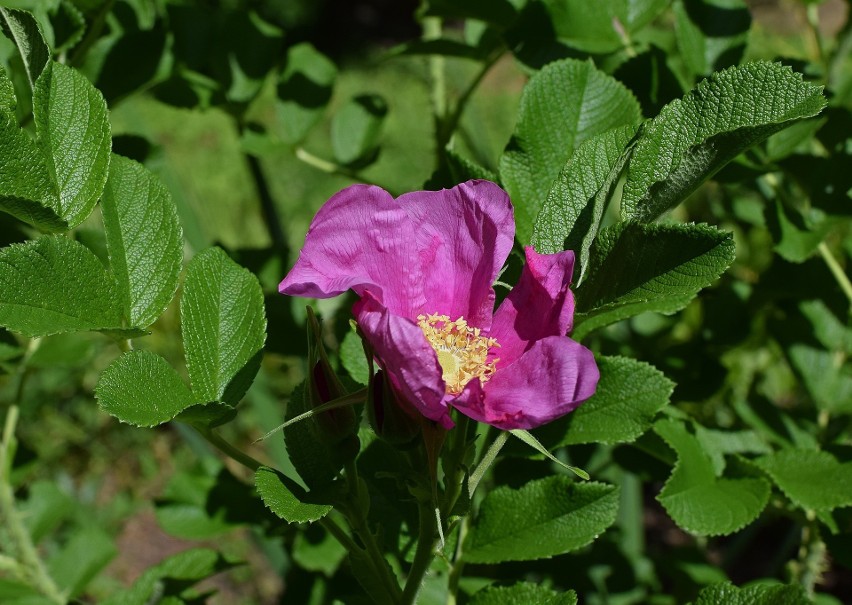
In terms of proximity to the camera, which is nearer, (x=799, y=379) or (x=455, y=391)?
(x=455, y=391)

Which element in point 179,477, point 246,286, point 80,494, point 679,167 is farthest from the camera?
point 80,494

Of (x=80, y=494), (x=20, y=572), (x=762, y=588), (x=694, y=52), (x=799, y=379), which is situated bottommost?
(x=80, y=494)

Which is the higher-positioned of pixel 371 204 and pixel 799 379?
pixel 371 204

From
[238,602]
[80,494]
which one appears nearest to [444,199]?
[238,602]

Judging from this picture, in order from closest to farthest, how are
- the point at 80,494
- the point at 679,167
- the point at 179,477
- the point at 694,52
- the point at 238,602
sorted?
the point at 679,167, the point at 694,52, the point at 179,477, the point at 238,602, the point at 80,494

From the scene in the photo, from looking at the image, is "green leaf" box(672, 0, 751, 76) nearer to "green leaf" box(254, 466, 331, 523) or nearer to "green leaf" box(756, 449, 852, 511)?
"green leaf" box(756, 449, 852, 511)

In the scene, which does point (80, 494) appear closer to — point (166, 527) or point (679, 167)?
point (166, 527)

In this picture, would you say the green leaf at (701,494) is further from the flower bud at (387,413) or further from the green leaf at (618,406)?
the flower bud at (387,413)

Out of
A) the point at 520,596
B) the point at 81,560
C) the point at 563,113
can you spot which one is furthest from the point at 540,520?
the point at 81,560
